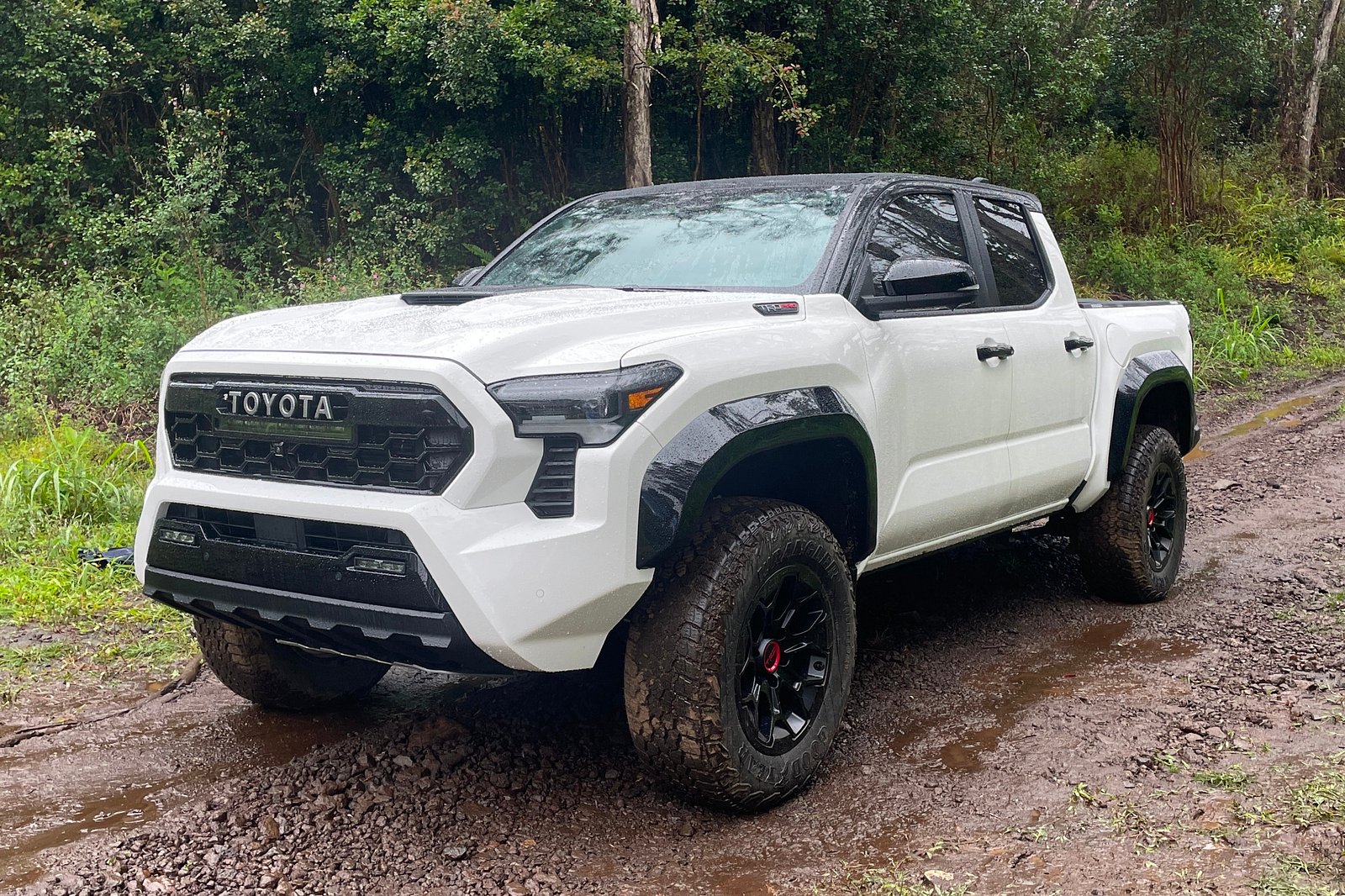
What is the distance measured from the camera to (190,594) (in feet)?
11.0

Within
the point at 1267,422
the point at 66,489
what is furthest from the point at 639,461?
the point at 1267,422

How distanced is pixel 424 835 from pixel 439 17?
12835 millimetres

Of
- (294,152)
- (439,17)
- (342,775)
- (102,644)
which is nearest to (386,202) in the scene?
(294,152)

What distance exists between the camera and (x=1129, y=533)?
17.7 feet

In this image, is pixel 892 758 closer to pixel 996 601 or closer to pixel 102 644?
pixel 996 601

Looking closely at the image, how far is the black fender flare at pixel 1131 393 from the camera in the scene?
529 cm

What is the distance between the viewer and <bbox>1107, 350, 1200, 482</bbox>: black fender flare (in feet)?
17.4

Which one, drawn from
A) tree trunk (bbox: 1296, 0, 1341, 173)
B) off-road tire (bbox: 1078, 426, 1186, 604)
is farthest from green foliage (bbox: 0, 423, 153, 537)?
tree trunk (bbox: 1296, 0, 1341, 173)

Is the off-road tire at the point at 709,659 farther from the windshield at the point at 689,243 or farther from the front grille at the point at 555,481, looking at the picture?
the windshield at the point at 689,243

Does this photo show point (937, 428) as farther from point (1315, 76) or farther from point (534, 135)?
point (1315, 76)

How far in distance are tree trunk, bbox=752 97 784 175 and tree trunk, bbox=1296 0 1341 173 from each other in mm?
12577

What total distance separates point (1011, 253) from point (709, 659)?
2734 mm

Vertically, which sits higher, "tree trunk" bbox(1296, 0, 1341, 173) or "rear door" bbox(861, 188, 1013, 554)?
"tree trunk" bbox(1296, 0, 1341, 173)

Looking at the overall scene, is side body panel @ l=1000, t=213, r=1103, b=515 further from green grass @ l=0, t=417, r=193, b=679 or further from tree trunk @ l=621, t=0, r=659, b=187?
tree trunk @ l=621, t=0, r=659, b=187
